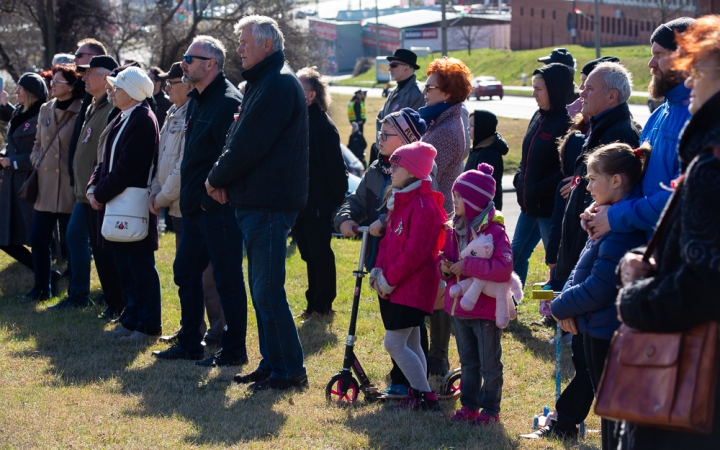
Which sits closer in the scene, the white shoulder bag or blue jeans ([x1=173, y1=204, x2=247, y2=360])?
blue jeans ([x1=173, y1=204, x2=247, y2=360])

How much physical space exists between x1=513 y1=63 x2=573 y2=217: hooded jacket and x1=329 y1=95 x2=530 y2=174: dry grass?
13752 mm

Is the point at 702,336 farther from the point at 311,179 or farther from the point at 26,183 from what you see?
the point at 26,183

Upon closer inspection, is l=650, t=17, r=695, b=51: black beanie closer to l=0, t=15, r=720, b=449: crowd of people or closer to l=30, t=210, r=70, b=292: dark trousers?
l=0, t=15, r=720, b=449: crowd of people

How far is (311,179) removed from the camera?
7695 millimetres

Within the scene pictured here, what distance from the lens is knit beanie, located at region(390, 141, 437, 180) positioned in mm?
5012

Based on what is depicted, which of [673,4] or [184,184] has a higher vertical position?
[673,4]

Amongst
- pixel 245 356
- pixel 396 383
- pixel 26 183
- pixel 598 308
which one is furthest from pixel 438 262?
pixel 26 183

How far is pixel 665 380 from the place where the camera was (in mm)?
2580

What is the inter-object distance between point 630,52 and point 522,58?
9780mm

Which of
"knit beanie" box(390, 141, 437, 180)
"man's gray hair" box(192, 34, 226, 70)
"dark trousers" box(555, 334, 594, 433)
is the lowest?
"dark trousers" box(555, 334, 594, 433)

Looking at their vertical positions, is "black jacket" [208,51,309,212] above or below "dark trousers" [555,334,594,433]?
above

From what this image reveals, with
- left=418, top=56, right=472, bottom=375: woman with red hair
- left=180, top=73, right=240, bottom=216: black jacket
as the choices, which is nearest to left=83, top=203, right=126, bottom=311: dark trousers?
left=180, top=73, right=240, bottom=216: black jacket

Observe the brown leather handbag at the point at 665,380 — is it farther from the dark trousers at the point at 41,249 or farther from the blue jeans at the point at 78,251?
the dark trousers at the point at 41,249

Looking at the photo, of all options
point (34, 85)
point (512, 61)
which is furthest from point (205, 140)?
point (512, 61)
